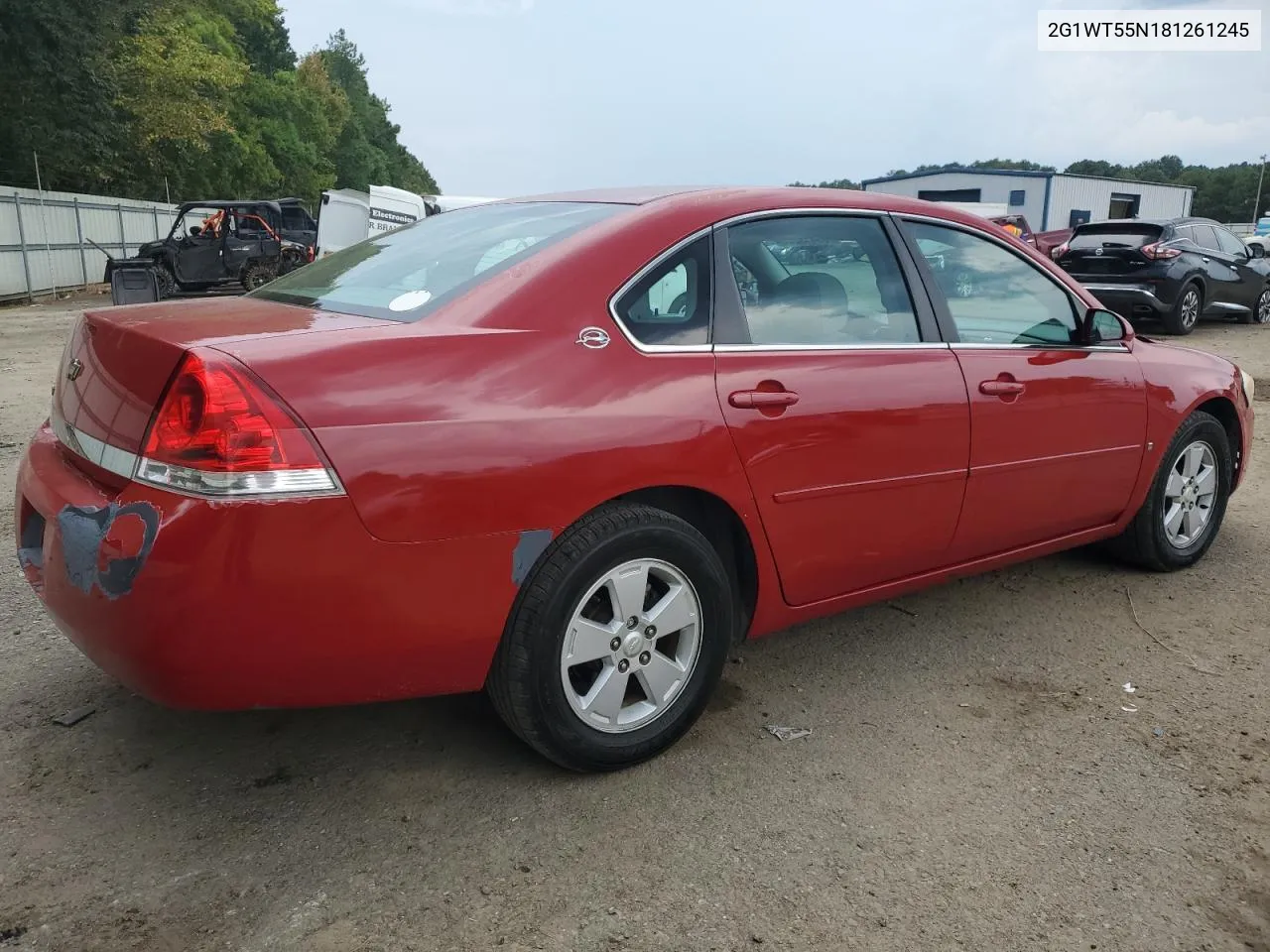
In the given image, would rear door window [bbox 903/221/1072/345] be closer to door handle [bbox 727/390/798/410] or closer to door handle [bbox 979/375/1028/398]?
door handle [bbox 979/375/1028/398]

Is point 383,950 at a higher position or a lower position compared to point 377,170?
lower

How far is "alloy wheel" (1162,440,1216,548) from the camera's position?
174 inches

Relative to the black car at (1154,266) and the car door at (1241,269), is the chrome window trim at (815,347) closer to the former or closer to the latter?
the black car at (1154,266)

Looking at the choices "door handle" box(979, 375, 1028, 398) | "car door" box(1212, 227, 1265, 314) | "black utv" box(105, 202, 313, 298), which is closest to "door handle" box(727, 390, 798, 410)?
"door handle" box(979, 375, 1028, 398)

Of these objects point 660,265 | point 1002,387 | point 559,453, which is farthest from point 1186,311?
point 559,453

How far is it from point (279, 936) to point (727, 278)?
2.02 meters

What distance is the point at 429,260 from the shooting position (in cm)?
304

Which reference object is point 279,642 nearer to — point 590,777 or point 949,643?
point 590,777

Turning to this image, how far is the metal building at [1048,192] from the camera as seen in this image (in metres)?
37.5

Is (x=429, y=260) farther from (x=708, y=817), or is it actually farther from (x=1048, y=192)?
(x=1048, y=192)

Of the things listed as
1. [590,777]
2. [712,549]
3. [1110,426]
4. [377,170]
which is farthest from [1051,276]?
[377,170]

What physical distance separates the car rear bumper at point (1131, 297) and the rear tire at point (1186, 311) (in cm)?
22

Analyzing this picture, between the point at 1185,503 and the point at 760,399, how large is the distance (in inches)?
106

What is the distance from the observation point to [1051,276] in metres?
3.90
